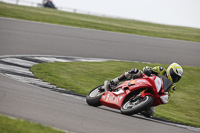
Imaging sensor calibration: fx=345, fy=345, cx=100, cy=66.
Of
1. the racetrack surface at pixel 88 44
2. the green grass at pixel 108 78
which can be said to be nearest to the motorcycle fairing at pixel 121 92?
the green grass at pixel 108 78

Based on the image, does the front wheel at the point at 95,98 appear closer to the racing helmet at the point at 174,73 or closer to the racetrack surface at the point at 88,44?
the racing helmet at the point at 174,73

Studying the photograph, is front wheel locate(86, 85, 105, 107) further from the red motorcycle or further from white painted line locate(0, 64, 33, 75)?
white painted line locate(0, 64, 33, 75)

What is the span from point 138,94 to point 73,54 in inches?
285

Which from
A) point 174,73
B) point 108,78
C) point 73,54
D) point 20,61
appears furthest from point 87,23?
point 174,73

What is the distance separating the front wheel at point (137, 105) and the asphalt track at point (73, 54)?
0.52 feet

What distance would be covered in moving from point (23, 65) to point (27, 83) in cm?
230

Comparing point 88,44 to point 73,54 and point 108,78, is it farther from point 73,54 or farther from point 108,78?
point 108,78

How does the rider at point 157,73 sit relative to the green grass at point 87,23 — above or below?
→ above

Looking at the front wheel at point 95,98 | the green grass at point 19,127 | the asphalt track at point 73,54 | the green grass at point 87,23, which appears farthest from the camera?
the green grass at point 87,23

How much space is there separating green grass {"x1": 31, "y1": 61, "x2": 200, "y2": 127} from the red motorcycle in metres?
1.18

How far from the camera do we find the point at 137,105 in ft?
20.2

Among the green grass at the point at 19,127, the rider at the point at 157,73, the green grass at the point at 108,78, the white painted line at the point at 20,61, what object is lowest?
the green grass at the point at 108,78

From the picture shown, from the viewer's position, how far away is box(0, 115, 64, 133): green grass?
386 centimetres

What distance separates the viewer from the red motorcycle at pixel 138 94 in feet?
20.5
